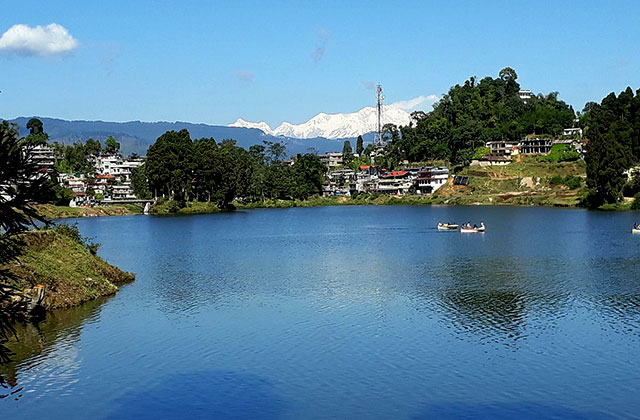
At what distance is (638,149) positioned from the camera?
139875mm

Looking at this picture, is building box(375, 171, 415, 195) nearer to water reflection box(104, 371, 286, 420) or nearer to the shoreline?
the shoreline

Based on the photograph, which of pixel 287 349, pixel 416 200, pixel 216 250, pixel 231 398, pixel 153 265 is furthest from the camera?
pixel 416 200

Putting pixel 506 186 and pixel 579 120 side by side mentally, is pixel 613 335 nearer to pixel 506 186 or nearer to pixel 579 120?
pixel 506 186

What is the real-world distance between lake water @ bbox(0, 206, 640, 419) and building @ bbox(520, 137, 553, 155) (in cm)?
12687

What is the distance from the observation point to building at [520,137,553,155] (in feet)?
595

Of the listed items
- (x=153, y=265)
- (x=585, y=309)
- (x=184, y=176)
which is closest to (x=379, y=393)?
(x=585, y=309)

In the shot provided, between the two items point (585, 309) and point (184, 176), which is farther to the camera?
point (184, 176)

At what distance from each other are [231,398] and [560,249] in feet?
164

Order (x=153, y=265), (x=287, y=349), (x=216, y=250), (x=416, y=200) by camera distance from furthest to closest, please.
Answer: (x=416, y=200), (x=216, y=250), (x=153, y=265), (x=287, y=349)

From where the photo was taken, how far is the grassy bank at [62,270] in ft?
119

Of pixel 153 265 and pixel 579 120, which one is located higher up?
pixel 579 120

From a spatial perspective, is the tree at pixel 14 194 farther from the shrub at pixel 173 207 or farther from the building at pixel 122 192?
the building at pixel 122 192

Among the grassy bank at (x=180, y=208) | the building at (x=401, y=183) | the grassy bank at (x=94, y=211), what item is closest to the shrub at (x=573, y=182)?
the building at (x=401, y=183)

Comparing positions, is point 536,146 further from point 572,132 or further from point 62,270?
point 62,270
